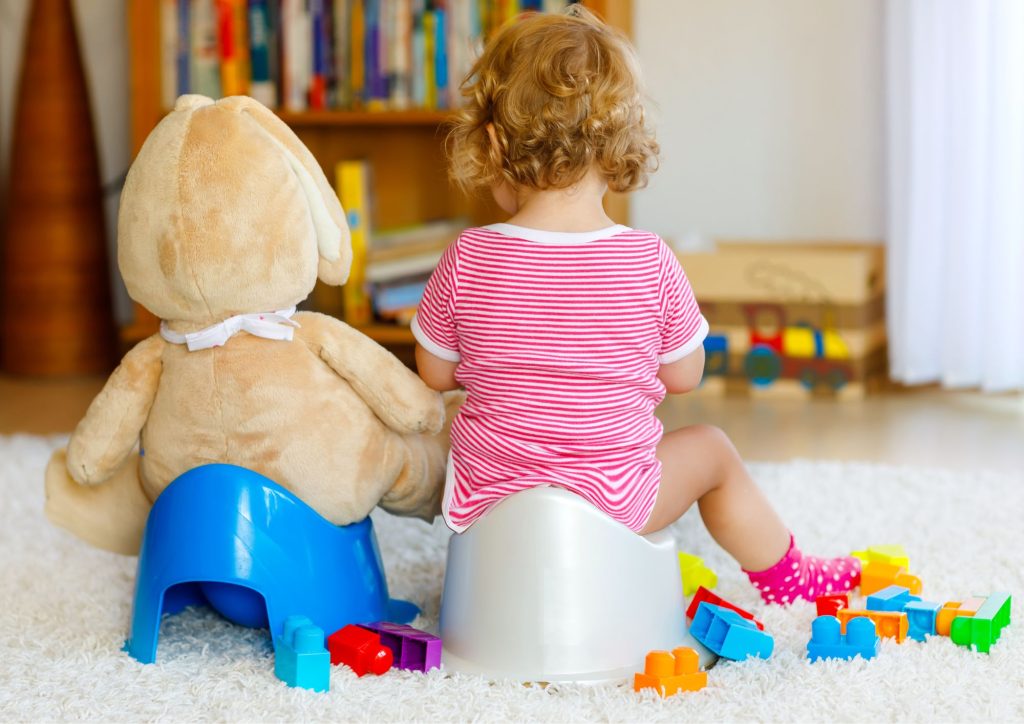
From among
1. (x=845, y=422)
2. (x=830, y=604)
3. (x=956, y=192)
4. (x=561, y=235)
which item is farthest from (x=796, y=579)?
(x=956, y=192)

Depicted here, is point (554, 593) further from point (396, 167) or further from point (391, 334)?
point (396, 167)

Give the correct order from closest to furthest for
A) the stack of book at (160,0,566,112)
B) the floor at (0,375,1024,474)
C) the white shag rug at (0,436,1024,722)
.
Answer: the white shag rug at (0,436,1024,722)
the floor at (0,375,1024,474)
the stack of book at (160,0,566,112)

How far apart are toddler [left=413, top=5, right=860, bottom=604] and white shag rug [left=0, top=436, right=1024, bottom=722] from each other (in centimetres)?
18

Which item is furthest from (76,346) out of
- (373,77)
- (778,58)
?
(778,58)

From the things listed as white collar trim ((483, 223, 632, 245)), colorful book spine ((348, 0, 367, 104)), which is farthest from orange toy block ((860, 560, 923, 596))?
colorful book spine ((348, 0, 367, 104))

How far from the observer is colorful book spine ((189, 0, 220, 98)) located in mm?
2611

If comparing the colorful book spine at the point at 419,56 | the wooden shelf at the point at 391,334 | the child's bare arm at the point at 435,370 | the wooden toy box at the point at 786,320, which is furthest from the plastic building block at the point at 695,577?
the colorful book spine at the point at 419,56

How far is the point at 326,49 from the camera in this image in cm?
260

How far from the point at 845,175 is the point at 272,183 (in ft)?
5.88

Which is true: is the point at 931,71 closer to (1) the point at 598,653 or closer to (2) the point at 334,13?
(2) the point at 334,13

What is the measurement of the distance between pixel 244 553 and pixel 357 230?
1.59m

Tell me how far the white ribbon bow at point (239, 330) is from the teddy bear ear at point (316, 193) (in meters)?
0.07

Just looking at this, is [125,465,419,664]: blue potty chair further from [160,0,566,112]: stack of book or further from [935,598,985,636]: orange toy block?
[160,0,566,112]: stack of book

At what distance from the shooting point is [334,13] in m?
2.60
